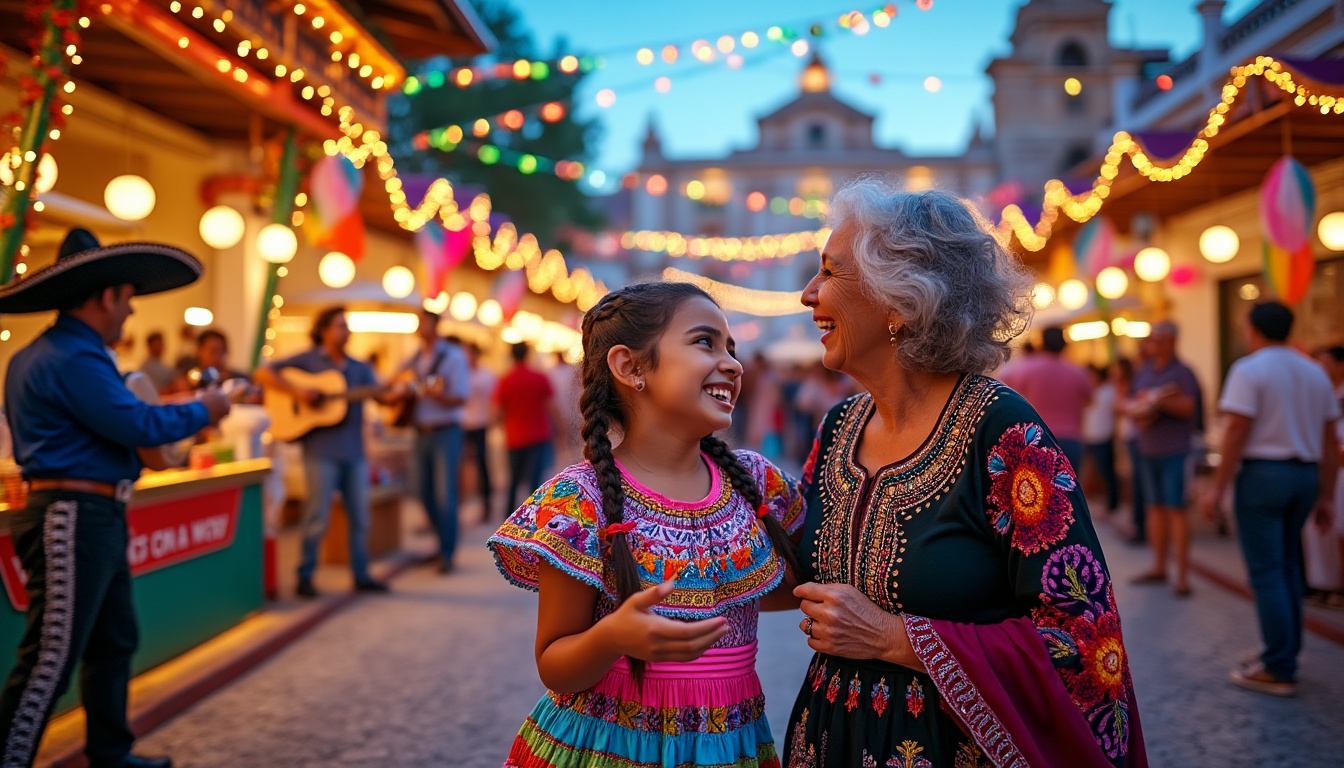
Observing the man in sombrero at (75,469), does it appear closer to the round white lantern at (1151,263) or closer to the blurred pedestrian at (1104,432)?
the blurred pedestrian at (1104,432)

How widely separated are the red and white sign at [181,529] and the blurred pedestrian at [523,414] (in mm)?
3580

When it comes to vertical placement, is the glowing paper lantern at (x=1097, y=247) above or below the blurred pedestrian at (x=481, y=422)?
above

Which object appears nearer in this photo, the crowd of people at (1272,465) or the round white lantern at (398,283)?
the crowd of people at (1272,465)

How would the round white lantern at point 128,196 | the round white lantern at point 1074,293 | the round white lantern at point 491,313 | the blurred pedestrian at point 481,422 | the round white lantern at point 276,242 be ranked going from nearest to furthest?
the round white lantern at point 128,196, the round white lantern at point 276,242, the blurred pedestrian at point 481,422, the round white lantern at point 1074,293, the round white lantern at point 491,313

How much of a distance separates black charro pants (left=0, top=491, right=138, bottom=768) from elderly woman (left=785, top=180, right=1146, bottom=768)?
2.49m

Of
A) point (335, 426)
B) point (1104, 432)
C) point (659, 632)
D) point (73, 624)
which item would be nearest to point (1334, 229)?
point (1104, 432)

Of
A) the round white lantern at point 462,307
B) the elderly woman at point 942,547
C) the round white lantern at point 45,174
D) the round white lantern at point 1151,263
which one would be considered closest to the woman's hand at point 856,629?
the elderly woman at point 942,547

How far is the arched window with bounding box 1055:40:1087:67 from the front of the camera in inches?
1231

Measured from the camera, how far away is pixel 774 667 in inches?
199

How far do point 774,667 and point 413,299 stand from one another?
7137 millimetres

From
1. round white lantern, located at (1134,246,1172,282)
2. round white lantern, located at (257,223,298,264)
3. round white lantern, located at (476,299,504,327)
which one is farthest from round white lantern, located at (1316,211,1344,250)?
round white lantern, located at (476,299,504,327)

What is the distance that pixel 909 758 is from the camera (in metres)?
1.74

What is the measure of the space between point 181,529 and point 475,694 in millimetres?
1815

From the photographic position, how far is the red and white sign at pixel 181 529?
456 centimetres
